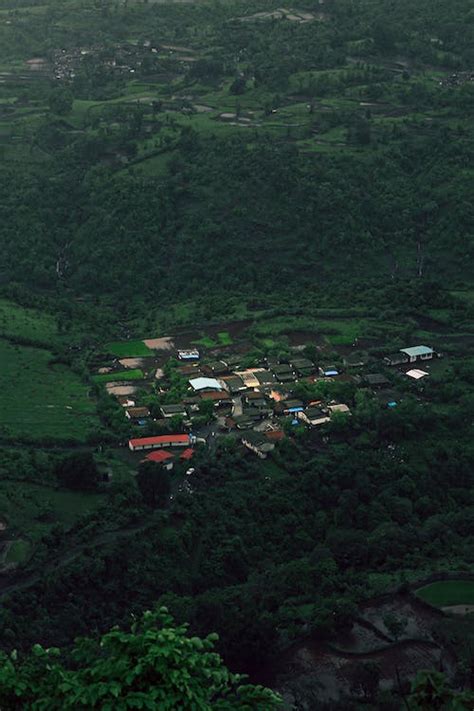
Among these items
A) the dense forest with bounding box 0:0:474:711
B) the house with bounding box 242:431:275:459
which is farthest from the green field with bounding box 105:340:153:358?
the house with bounding box 242:431:275:459

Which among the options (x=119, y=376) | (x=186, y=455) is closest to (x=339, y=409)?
(x=186, y=455)

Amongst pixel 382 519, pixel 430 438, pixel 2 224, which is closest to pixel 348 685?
pixel 382 519

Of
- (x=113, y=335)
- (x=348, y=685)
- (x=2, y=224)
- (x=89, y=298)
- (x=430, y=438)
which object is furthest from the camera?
(x=2, y=224)

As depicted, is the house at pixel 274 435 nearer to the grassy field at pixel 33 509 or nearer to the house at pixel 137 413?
the house at pixel 137 413

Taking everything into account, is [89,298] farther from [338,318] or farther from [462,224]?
[462,224]

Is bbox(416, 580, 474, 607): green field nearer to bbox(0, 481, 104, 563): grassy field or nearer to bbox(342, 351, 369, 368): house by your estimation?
bbox(0, 481, 104, 563): grassy field

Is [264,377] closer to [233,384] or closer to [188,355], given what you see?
[233,384]
